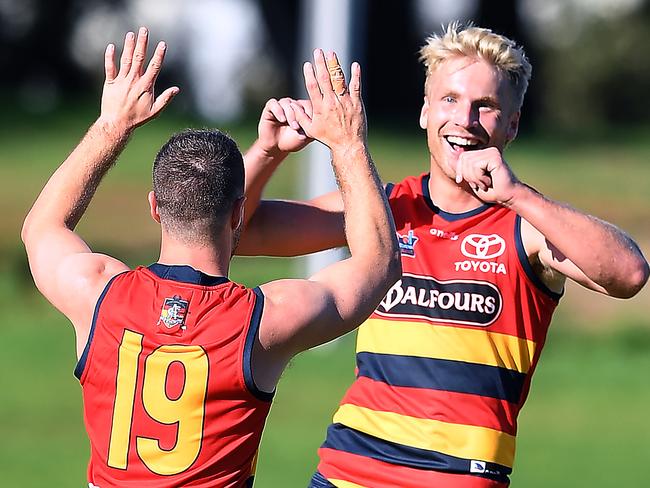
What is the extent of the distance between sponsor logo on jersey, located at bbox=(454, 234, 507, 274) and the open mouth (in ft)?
1.21

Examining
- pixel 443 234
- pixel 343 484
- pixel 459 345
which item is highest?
pixel 443 234

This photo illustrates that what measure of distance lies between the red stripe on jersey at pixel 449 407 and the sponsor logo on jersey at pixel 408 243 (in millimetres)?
551

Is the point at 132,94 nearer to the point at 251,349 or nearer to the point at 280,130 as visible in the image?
the point at 280,130

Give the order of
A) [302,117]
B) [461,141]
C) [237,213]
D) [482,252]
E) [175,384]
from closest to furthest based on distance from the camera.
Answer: [175,384] → [237,213] → [302,117] → [482,252] → [461,141]

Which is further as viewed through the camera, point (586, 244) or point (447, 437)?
point (447, 437)

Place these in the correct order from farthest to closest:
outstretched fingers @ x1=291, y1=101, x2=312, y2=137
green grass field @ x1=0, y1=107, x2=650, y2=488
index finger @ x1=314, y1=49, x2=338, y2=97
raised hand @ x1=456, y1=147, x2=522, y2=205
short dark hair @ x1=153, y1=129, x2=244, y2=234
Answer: green grass field @ x1=0, y1=107, x2=650, y2=488 < raised hand @ x1=456, y1=147, x2=522, y2=205 < outstretched fingers @ x1=291, y1=101, x2=312, y2=137 < index finger @ x1=314, y1=49, x2=338, y2=97 < short dark hair @ x1=153, y1=129, x2=244, y2=234

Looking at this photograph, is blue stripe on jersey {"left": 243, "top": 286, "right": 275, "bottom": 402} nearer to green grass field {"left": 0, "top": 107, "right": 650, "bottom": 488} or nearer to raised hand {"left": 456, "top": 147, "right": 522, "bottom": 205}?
raised hand {"left": 456, "top": 147, "right": 522, "bottom": 205}

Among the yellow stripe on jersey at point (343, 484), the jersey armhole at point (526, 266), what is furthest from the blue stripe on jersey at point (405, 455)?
the jersey armhole at point (526, 266)

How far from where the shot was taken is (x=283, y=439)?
43.7ft

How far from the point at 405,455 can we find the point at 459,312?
0.61 m

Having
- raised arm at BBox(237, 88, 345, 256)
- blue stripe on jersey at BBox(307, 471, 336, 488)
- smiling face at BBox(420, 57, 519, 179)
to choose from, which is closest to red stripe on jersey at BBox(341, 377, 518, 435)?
blue stripe on jersey at BBox(307, 471, 336, 488)

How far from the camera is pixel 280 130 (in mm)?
5750

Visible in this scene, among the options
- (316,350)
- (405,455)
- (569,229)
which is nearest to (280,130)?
(569,229)

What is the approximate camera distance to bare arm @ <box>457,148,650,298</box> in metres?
5.12
